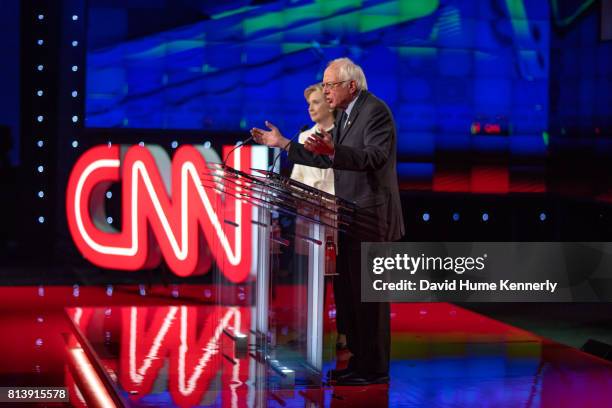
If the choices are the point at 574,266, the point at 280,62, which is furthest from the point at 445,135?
the point at 574,266

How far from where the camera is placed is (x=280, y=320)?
4613 mm

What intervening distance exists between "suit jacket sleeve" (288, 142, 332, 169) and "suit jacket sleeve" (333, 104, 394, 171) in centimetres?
25

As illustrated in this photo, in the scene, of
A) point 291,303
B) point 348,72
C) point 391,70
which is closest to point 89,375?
point 291,303

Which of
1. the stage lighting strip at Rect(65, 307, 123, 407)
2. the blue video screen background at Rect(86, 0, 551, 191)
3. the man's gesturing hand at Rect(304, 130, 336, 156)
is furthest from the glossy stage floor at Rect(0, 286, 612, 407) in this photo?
the blue video screen background at Rect(86, 0, 551, 191)

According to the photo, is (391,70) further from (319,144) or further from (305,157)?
(319,144)

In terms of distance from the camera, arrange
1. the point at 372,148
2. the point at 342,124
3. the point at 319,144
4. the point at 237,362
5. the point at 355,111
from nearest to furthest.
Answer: the point at 319,144, the point at 372,148, the point at 355,111, the point at 342,124, the point at 237,362

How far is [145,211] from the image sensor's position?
8.34 m

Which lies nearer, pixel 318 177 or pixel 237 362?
pixel 237 362

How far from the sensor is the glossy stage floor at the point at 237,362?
14.8 feet

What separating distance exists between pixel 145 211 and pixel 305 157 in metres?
3.94

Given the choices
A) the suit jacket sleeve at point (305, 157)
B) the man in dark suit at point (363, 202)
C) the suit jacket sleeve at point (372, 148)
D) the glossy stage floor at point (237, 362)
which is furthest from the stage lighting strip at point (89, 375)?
the suit jacket sleeve at point (372, 148)

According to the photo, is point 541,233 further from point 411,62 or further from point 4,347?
point 4,347

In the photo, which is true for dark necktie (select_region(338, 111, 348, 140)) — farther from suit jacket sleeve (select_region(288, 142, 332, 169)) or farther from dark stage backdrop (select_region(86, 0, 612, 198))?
dark stage backdrop (select_region(86, 0, 612, 198))

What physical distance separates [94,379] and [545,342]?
272 cm
